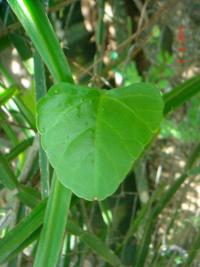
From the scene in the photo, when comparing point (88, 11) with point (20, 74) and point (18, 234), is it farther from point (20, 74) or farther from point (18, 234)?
point (18, 234)

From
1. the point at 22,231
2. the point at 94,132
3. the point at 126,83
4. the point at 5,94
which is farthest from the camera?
the point at 126,83

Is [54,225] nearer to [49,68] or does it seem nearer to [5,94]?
[49,68]

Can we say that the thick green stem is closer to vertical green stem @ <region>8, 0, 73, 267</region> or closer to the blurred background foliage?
vertical green stem @ <region>8, 0, 73, 267</region>

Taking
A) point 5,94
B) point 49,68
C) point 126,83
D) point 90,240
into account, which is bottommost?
point 126,83

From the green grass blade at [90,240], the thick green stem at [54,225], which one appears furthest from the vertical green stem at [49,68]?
the green grass blade at [90,240]

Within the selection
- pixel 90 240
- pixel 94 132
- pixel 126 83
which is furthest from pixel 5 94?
pixel 126 83

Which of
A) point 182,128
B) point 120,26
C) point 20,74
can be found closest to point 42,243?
point 20,74

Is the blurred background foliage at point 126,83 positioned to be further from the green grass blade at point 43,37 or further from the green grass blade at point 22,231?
the green grass blade at point 43,37
